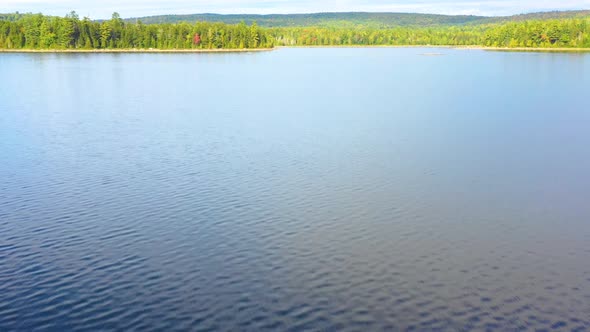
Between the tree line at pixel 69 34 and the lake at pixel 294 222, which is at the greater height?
the tree line at pixel 69 34

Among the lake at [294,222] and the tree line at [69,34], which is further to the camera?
the tree line at [69,34]

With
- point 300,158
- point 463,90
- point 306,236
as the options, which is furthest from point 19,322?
point 463,90

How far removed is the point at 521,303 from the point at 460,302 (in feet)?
5.25

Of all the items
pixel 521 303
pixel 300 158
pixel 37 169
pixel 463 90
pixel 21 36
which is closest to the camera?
pixel 521 303

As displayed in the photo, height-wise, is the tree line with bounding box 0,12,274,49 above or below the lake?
above

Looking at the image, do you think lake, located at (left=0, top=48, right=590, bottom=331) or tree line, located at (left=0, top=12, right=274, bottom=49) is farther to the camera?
tree line, located at (left=0, top=12, right=274, bottom=49)

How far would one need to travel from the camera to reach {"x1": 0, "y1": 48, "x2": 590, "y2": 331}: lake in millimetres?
15094

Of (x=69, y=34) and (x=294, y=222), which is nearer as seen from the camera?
(x=294, y=222)

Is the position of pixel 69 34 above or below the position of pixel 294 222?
above

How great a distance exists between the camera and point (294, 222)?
850 inches

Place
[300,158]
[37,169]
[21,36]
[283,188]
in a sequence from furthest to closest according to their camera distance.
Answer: [21,36] < [300,158] < [37,169] < [283,188]

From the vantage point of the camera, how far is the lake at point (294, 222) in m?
15.1

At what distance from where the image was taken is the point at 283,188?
26156mm

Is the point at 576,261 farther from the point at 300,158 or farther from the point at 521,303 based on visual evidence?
the point at 300,158
